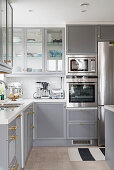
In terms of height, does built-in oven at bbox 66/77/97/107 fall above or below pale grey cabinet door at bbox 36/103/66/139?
above

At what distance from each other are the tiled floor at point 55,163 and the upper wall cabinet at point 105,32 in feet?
7.36

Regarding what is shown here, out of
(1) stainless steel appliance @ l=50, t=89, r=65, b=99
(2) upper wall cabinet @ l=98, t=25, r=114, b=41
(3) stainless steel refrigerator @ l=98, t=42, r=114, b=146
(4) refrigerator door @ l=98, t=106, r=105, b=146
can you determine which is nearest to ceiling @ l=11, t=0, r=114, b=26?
(2) upper wall cabinet @ l=98, t=25, r=114, b=41

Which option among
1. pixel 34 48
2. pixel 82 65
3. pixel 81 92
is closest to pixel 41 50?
pixel 34 48

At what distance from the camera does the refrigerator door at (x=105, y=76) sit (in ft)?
14.9

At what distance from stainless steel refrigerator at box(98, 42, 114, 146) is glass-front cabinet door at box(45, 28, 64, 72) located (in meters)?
0.82

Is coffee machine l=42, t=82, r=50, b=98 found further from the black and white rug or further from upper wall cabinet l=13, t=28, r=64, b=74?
the black and white rug

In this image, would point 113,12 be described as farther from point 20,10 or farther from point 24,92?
point 24,92

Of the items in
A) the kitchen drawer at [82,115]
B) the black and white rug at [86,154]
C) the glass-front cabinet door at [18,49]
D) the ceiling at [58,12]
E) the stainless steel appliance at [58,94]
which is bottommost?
the black and white rug at [86,154]

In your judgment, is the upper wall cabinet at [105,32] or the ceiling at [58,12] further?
the upper wall cabinet at [105,32]

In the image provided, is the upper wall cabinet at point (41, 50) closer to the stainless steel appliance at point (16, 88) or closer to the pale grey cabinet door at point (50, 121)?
the stainless steel appliance at point (16, 88)

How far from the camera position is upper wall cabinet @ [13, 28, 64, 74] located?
486 cm

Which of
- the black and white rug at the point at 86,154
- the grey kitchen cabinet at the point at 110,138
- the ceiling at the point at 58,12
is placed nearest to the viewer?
the grey kitchen cabinet at the point at 110,138

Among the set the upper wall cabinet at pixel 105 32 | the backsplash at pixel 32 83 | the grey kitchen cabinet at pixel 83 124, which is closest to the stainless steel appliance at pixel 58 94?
the backsplash at pixel 32 83

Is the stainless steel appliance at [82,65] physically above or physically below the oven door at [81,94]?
above
